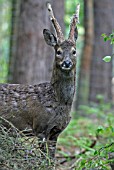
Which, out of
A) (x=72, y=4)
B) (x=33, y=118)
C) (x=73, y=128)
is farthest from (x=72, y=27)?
(x=72, y=4)

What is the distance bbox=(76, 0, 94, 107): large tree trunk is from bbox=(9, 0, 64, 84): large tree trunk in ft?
15.7

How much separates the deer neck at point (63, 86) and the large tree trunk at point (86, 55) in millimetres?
8562

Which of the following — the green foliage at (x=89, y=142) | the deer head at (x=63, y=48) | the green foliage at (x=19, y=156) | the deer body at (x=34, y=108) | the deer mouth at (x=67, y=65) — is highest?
the deer head at (x=63, y=48)

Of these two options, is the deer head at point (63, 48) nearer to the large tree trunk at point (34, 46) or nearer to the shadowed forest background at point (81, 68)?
the shadowed forest background at point (81, 68)

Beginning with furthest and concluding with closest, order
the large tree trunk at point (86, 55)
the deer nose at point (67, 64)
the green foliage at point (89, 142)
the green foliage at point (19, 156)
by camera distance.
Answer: the large tree trunk at point (86, 55) → the deer nose at point (67, 64) → the green foliage at point (89, 142) → the green foliage at point (19, 156)

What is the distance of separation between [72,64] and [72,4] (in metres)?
12.4

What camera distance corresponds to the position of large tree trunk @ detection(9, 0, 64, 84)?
10.7 meters

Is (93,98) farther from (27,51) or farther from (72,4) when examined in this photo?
(27,51)

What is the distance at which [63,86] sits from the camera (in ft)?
22.8

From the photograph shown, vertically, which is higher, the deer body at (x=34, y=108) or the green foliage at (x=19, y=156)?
the deer body at (x=34, y=108)

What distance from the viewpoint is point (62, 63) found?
21.9 ft

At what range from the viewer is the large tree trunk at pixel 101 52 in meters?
16.2

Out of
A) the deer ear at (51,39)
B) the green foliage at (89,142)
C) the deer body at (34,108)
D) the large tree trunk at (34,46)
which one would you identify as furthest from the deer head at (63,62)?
the large tree trunk at (34,46)

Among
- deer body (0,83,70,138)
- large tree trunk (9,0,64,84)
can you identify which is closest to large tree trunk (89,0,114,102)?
large tree trunk (9,0,64,84)
